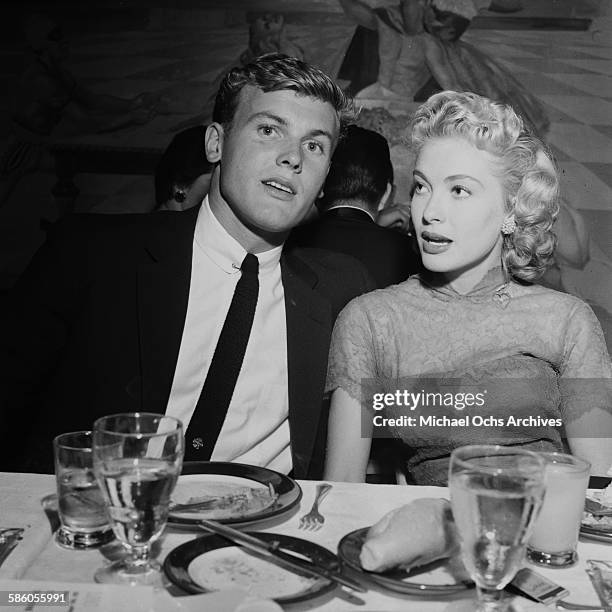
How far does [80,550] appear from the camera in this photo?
1.10 metres

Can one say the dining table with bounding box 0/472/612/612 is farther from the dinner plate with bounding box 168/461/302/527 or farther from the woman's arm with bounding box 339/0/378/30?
the woman's arm with bounding box 339/0/378/30

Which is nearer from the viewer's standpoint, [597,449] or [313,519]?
[313,519]

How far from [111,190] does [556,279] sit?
3.06 metres

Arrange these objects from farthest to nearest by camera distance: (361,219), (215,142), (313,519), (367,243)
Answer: (361,219) → (367,243) → (215,142) → (313,519)

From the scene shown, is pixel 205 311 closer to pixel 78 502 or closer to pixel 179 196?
pixel 78 502

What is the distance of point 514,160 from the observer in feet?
6.60

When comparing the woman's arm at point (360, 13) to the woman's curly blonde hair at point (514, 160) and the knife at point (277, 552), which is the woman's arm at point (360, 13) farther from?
the knife at point (277, 552)

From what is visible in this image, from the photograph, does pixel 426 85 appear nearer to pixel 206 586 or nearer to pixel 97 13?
pixel 97 13

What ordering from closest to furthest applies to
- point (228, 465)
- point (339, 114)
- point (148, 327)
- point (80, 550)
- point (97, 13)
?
point (80, 550)
point (228, 465)
point (148, 327)
point (339, 114)
point (97, 13)

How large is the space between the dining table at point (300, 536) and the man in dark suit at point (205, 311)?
0.68 metres

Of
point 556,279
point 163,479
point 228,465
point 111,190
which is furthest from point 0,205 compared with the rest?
point 163,479

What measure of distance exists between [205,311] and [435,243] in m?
0.64

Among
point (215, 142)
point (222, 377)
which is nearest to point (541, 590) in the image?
point (222, 377)

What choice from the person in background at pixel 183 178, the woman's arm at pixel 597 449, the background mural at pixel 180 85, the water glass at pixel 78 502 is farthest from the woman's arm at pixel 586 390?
the background mural at pixel 180 85
